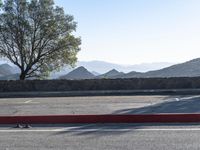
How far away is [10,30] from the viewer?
3866cm

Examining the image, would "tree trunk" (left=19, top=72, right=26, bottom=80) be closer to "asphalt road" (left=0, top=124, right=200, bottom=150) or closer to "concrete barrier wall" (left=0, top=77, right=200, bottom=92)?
"concrete barrier wall" (left=0, top=77, right=200, bottom=92)

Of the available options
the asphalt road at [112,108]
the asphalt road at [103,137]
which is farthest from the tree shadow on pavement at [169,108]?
the asphalt road at [103,137]

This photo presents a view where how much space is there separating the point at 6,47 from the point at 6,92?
12955mm

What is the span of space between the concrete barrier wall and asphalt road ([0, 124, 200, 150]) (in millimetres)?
14434

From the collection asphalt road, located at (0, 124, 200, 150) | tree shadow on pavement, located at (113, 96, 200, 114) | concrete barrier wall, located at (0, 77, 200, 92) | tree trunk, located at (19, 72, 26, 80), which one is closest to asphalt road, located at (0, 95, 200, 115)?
tree shadow on pavement, located at (113, 96, 200, 114)

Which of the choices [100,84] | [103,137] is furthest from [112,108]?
[100,84]

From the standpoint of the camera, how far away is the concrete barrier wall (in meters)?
26.0

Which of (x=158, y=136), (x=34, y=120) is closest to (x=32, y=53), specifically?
(x=34, y=120)

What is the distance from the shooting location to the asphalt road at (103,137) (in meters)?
9.08

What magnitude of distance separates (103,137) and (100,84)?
16.5 m

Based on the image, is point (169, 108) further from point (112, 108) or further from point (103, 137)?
point (103, 137)

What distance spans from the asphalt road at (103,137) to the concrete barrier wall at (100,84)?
568 inches

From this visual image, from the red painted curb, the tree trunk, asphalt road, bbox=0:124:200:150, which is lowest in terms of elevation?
asphalt road, bbox=0:124:200:150

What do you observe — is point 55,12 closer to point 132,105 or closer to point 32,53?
point 32,53
